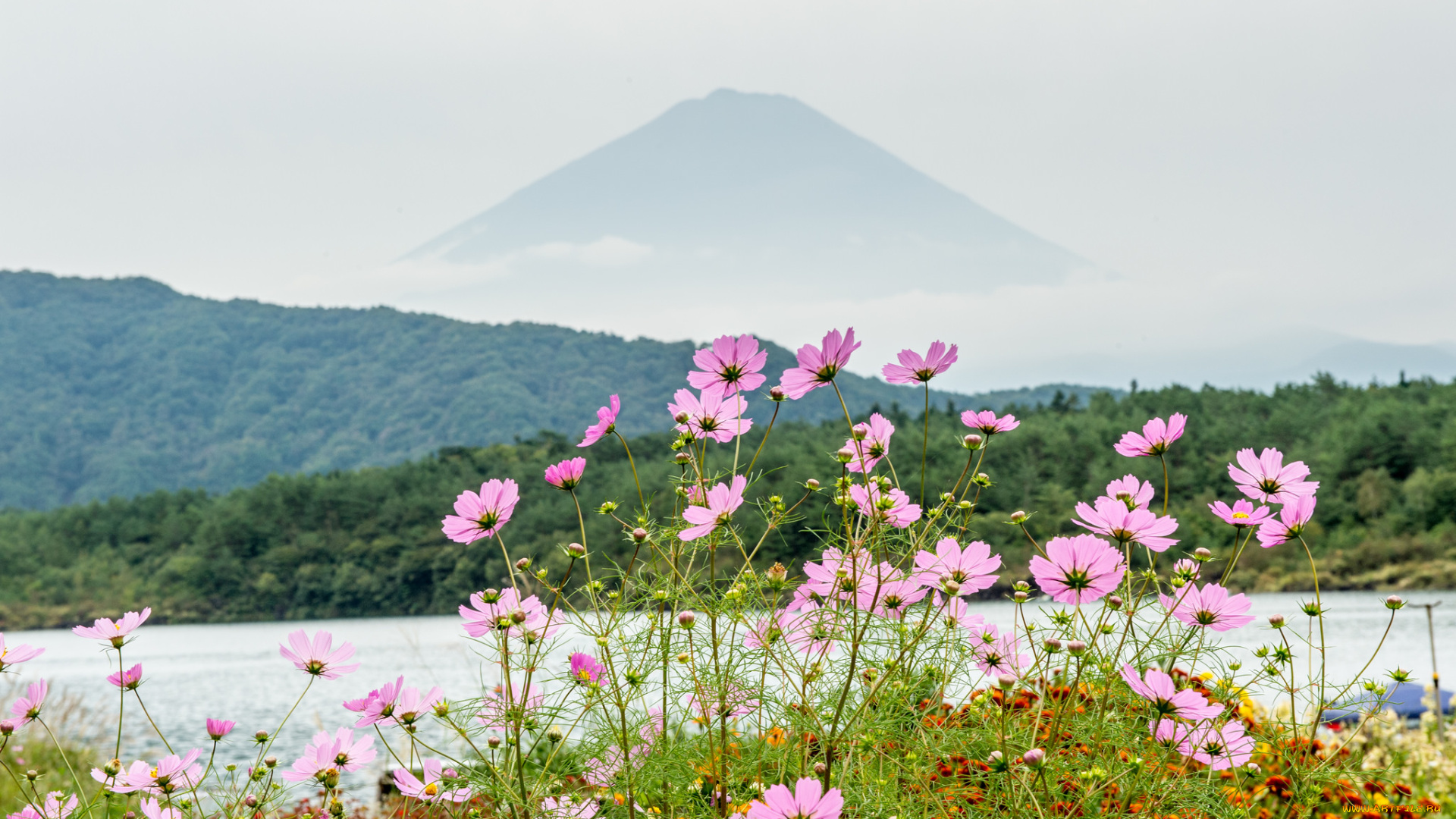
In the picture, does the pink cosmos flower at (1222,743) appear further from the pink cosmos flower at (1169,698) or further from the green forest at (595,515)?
the green forest at (595,515)

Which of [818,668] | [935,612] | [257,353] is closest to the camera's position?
[818,668]

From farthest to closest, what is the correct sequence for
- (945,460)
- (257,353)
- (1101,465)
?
(257,353), (1101,465), (945,460)

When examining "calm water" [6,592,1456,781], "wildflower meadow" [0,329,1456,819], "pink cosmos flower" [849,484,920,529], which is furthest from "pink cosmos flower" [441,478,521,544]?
"calm water" [6,592,1456,781]

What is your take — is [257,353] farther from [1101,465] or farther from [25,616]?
[1101,465]

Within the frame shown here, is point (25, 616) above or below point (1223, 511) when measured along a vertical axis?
below

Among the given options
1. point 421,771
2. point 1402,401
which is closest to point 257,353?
point 1402,401

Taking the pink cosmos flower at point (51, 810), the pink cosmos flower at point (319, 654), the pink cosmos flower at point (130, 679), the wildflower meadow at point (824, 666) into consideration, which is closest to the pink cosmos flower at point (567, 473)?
the wildflower meadow at point (824, 666)

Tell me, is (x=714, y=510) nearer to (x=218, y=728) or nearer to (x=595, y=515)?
(x=218, y=728)

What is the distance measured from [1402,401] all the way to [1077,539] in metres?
52.2

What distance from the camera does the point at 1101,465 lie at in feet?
126

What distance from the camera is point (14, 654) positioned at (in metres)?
1.86

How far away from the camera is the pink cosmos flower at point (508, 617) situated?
1502 millimetres

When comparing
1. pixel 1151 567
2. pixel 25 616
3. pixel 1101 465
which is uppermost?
pixel 1151 567

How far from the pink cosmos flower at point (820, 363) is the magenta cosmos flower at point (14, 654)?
1.37 meters
